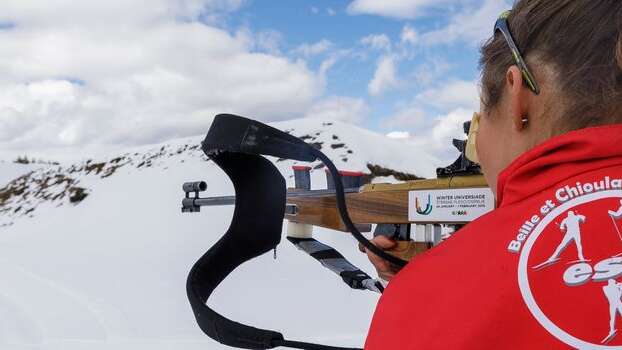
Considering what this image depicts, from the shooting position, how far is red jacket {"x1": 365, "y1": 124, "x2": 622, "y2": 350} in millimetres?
706

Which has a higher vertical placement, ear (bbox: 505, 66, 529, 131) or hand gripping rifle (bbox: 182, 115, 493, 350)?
ear (bbox: 505, 66, 529, 131)

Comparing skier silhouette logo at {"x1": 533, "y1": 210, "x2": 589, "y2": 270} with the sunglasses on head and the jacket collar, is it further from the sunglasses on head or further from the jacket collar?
the sunglasses on head

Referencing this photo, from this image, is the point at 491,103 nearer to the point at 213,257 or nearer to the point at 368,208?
the point at 213,257

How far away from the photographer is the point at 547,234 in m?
0.73

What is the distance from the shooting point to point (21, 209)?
15.5 meters

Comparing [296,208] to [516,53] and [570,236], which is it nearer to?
[516,53]

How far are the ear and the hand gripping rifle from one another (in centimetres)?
40

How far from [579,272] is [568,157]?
14cm

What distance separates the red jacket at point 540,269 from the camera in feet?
2.32

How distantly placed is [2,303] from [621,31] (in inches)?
282

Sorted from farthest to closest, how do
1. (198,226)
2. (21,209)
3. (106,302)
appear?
(21,209) → (198,226) → (106,302)

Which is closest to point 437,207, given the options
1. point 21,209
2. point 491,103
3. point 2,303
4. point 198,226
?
point 491,103

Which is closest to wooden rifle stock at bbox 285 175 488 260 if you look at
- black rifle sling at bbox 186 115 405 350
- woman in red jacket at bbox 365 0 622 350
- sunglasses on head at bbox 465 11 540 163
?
black rifle sling at bbox 186 115 405 350

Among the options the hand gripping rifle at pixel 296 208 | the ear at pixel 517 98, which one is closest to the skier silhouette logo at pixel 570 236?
the ear at pixel 517 98
